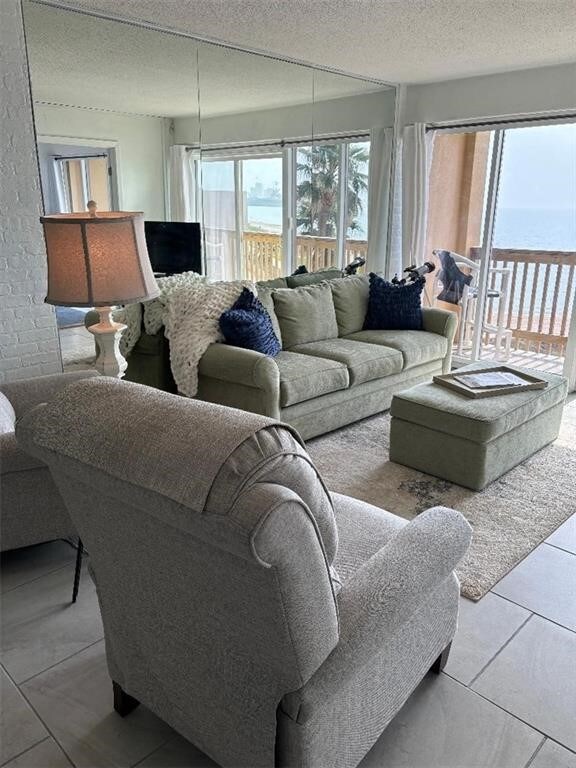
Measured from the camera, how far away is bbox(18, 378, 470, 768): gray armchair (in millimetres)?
972

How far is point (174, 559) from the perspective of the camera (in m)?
1.17

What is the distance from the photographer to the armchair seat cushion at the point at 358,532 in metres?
1.63

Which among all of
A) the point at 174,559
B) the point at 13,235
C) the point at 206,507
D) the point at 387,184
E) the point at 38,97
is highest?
the point at 38,97

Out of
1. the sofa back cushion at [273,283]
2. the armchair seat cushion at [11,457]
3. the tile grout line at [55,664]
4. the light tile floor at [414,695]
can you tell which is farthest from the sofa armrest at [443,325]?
the tile grout line at [55,664]

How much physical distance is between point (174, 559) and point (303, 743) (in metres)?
0.48

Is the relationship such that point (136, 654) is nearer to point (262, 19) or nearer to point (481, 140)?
point (262, 19)

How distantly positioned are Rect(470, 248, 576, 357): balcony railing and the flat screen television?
2696mm

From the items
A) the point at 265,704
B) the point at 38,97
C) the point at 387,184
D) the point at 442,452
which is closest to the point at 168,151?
the point at 38,97

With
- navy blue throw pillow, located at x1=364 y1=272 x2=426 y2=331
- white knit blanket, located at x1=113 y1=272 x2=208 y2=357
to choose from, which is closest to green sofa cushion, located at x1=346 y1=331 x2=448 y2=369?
navy blue throw pillow, located at x1=364 y1=272 x2=426 y2=331

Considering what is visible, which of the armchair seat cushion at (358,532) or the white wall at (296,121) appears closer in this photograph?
the armchair seat cushion at (358,532)

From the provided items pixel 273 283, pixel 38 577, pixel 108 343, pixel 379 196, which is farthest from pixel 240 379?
pixel 379 196

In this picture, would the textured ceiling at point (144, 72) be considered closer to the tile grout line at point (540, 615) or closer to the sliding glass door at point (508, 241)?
the sliding glass door at point (508, 241)

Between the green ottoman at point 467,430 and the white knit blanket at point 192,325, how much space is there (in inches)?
47.2

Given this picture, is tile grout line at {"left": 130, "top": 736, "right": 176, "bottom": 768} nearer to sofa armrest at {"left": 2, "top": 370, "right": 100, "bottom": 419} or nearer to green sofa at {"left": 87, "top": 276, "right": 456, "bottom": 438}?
sofa armrest at {"left": 2, "top": 370, "right": 100, "bottom": 419}
